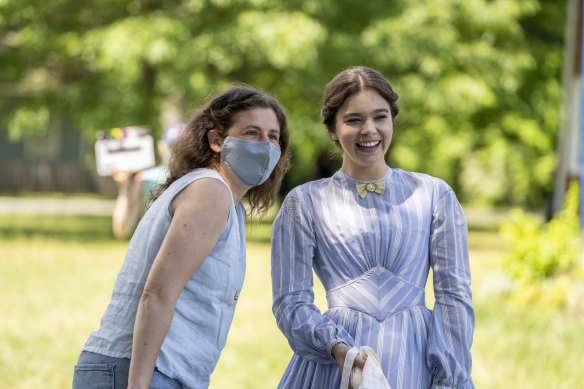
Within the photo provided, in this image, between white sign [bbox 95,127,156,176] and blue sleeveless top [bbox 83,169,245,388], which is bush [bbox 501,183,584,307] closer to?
white sign [bbox 95,127,156,176]

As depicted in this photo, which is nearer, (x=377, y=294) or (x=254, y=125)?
(x=254, y=125)

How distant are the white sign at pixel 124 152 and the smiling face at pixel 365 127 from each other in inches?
214

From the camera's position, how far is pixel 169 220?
2.65m

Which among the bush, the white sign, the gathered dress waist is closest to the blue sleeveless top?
the gathered dress waist

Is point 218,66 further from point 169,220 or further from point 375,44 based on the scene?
point 169,220

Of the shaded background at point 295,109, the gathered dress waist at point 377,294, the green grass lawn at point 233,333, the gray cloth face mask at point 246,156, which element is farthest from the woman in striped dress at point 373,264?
the shaded background at point 295,109

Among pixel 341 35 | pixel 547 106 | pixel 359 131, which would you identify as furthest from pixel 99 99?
pixel 359 131

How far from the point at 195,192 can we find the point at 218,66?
1576 cm

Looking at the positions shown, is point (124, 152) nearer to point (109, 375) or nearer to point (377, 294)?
point (377, 294)

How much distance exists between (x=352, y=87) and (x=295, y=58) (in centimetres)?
1356

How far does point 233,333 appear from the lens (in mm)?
8492

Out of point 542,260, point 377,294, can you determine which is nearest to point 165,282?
point 377,294

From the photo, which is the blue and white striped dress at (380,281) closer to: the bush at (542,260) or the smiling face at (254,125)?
the smiling face at (254,125)

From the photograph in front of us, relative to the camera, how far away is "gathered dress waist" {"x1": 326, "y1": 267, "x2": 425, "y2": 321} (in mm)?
3096
